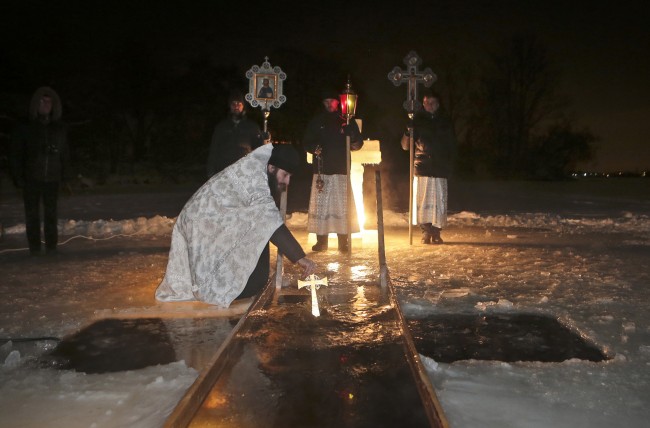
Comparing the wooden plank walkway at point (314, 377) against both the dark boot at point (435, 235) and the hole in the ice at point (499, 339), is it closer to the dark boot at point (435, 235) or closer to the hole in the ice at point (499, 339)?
the hole in the ice at point (499, 339)

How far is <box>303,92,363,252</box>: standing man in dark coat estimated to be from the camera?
7.94 meters

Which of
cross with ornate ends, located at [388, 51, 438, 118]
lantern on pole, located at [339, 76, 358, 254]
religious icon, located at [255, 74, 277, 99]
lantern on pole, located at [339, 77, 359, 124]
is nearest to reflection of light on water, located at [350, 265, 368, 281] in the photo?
lantern on pole, located at [339, 76, 358, 254]

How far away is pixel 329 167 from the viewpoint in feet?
26.2

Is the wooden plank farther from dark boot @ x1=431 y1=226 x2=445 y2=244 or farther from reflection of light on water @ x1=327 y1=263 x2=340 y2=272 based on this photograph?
dark boot @ x1=431 y1=226 x2=445 y2=244

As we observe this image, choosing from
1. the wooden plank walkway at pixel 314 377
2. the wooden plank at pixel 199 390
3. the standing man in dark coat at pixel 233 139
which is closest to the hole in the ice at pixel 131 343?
the wooden plank walkway at pixel 314 377

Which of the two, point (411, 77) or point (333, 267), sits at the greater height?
point (411, 77)

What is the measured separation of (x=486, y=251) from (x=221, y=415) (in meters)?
6.15

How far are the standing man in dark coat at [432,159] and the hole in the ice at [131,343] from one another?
4.79 metres

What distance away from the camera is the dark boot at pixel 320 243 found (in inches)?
320

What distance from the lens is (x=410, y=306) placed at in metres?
4.95

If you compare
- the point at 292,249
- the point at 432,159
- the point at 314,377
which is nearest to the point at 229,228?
the point at 292,249

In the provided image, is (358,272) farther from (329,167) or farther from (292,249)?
(329,167)

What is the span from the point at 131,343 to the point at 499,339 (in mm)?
2552

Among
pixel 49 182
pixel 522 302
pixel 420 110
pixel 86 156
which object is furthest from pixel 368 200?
pixel 86 156
